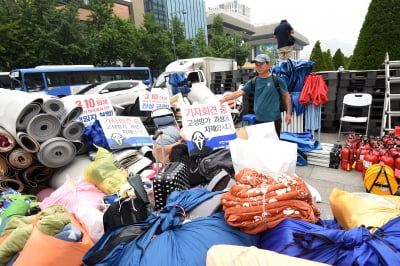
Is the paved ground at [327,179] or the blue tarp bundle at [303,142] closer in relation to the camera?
the paved ground at [327,179]

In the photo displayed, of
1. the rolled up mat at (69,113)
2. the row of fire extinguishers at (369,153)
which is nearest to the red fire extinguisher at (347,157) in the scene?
the row of fire extinguishers at (369,153)

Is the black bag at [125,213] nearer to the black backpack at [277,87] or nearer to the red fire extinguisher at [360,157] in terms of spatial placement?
the black backpack at [277,87]

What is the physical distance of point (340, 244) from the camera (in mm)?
1324

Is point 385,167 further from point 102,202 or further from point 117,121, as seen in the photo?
point 117,121

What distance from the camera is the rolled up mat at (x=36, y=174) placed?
3471 millimetres

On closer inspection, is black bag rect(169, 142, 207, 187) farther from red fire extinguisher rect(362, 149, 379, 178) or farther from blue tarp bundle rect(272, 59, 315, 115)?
blue tarp bundle rect(272, 59, 315, 115)

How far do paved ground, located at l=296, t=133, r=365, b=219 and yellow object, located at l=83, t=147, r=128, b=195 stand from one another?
2.39 meters

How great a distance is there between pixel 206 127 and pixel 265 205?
204 centimetres

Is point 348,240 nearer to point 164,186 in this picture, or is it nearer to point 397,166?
point 164,186

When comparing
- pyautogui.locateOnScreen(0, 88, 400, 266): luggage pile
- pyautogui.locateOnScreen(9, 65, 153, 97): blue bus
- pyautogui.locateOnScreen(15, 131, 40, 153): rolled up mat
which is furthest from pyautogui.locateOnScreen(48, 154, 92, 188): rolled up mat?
pyautogui.locateOnScreen(9, 65, 153, 97): blue bus

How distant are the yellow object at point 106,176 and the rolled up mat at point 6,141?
1.15 m

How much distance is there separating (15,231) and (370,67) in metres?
8.48

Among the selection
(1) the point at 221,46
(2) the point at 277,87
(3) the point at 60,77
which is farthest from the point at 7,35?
(1) the point at 221,46

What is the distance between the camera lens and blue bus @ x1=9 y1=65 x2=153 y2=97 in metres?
12.0
